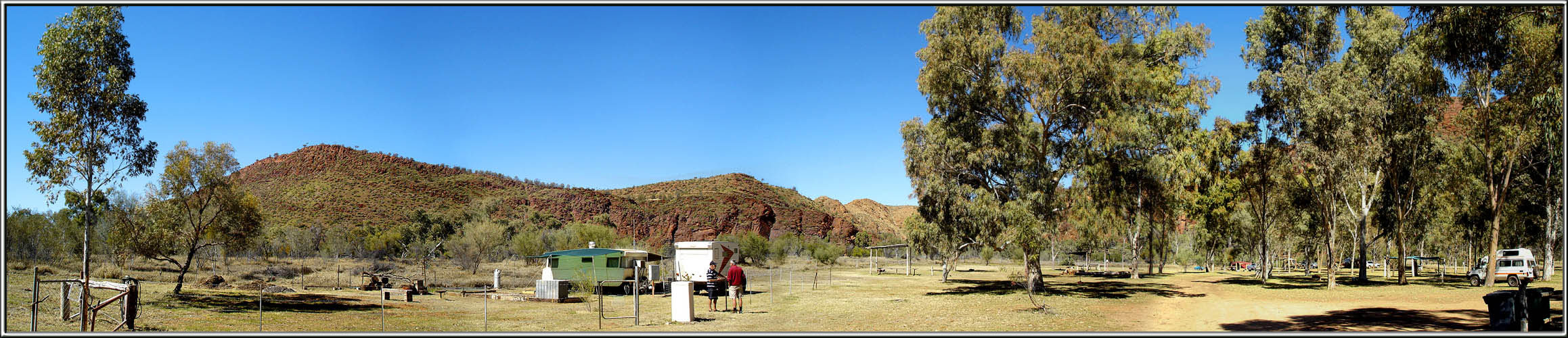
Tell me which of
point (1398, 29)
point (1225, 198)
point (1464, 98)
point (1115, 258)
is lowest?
point (1115, 258)

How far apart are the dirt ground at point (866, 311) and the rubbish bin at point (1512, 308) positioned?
40.7 inches

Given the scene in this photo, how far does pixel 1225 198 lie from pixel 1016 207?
2257 cm

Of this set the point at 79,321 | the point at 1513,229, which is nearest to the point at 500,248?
the point at 79,321

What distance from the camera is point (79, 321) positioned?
12883 mm

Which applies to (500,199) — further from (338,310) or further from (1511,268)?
(1511,268)

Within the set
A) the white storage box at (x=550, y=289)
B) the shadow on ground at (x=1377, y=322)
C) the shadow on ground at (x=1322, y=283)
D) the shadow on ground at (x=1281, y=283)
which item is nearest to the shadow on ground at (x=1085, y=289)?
the shadow on ground at (x=1281, y=283)

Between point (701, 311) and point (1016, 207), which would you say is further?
point (1016, 207)

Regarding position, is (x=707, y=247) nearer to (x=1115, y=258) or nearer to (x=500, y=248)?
(x=500, y=248)

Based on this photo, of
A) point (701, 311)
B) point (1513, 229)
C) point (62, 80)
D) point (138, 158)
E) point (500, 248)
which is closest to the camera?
point (62, 80)

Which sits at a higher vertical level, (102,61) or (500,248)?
(102,61)

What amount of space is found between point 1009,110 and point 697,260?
36.3 feet

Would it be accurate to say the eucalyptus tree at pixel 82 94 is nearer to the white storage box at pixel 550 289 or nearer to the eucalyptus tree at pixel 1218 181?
the white storage box at pixel 550 289

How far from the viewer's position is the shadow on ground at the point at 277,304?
56.7 feet

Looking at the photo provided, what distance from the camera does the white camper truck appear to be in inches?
1034
